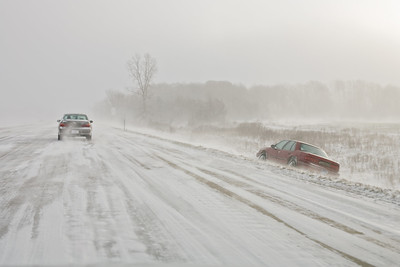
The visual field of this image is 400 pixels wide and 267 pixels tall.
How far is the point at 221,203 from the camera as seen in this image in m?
5.33

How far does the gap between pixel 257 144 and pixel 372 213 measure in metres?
16.8

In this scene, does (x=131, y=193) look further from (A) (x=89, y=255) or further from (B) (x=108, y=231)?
(A) (x=89, y=255)

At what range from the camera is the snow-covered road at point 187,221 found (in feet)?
10.7

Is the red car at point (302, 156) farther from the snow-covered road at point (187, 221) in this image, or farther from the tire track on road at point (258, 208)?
the tire track on road at point (258, 208)

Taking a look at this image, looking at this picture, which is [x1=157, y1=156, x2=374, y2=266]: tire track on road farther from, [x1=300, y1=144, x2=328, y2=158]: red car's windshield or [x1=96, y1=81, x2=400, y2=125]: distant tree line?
[x1=96, y1=81, x2=400, y2=125]: distant tree line

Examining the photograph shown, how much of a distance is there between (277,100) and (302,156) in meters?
154

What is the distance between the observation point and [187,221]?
14.3 feet

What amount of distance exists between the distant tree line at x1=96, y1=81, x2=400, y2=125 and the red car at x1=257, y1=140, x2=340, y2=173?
90976mm

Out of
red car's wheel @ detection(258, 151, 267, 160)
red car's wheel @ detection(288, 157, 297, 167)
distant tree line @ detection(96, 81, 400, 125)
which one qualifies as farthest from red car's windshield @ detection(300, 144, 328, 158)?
distant tree line @ detection(96, 81, 400, 125)

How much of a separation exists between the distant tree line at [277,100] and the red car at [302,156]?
9098 centimetres

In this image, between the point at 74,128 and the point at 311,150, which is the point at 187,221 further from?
the point at 74,128

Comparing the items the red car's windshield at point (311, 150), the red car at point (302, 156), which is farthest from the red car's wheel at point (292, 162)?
the red car's windshield at point (311, 150)

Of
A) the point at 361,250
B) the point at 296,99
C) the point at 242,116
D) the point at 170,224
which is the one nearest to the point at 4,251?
the point at 170,224

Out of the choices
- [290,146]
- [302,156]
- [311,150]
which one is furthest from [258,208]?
[290,146]
